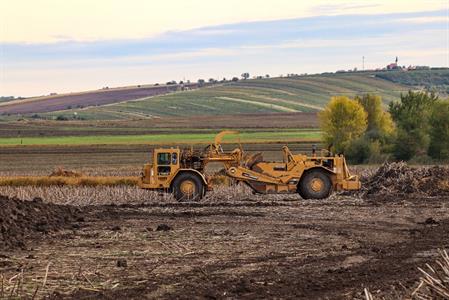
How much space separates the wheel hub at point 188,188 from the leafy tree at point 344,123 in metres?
36.6

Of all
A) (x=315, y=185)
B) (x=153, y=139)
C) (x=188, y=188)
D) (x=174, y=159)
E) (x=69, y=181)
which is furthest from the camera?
(x=153, y=139)

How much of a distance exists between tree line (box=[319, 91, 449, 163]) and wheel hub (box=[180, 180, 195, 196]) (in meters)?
32.4

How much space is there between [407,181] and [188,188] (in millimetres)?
8414

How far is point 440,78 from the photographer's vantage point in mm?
169125

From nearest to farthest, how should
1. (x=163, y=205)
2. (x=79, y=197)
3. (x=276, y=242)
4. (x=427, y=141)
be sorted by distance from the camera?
(x=276, y=242) → (x=163, y=205) → (x=79, y=197) → (x=427, y=141)

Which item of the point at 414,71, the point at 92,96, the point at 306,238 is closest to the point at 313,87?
the point at 414,71

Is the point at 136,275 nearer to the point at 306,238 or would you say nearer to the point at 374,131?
the point at 306,238

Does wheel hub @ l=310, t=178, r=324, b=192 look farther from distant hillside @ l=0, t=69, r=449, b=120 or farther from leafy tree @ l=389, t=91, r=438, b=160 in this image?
distant hillside @ l=0, t=69, r=449, b=120

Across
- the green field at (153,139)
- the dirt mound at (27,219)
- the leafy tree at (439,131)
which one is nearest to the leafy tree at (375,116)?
the leafy tree at (439,131)

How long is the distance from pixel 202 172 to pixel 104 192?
4050 mm

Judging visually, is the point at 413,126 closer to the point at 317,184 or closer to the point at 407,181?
the point at 407,181

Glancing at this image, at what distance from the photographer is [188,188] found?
3025 cm

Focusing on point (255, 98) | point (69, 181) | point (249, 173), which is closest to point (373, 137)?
point (69, 181)

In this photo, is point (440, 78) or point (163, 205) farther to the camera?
point (440, 78)
